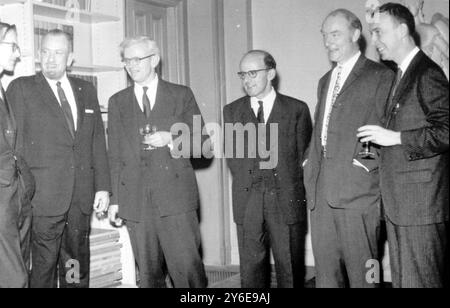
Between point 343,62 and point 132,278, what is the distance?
222 cm

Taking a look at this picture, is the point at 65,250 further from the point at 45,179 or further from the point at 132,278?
the point at 132,278

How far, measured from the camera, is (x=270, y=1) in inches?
189

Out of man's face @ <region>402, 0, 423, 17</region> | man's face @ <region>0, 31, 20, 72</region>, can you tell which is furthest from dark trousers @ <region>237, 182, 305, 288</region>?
man's face @ <region>402, 0, 423, 17</region>

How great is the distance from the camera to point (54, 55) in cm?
310

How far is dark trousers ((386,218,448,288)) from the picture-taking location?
2512 mm

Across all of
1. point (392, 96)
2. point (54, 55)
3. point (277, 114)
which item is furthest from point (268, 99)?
point (54, 55)

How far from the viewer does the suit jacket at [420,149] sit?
2.48m

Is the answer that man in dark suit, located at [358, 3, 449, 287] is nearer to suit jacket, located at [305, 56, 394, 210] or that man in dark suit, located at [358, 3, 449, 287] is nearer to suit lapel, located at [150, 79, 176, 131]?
suit jacket, located at [305, 56, 394, 210]

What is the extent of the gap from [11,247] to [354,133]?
5.94 ft

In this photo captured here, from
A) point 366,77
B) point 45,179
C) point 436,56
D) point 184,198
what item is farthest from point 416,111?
point 45,179

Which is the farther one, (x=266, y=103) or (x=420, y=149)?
(x=266, y=103)

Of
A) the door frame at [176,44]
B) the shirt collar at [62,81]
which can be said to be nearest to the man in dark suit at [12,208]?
the shirt collar at [62,81]

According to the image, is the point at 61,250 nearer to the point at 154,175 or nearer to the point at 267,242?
the point at 154,175

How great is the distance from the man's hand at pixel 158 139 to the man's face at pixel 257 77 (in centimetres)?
70
